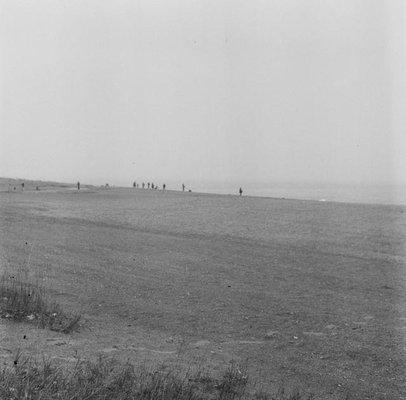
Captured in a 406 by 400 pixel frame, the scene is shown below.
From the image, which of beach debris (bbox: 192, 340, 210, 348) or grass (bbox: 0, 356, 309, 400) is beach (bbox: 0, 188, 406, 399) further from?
grass (bbox: 0, 356, 309, 400)

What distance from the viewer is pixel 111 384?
5.97 m

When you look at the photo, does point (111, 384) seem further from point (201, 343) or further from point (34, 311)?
point (34, 311)

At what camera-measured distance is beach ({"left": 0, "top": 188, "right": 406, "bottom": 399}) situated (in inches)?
311

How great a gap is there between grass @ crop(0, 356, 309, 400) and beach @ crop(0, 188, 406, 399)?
653mm

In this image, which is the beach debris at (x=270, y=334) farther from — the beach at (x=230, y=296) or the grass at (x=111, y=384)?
the grass at (x=111, y=384)

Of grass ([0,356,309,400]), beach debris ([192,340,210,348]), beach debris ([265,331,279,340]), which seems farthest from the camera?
beach debris ([265,331,279,340])

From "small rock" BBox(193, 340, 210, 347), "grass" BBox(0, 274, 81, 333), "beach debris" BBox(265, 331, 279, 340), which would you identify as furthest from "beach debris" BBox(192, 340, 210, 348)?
"grass" BBox(0, 274, 81, 333)

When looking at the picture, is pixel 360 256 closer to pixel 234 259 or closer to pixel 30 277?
pixel 234 259

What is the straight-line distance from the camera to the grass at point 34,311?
8.56m

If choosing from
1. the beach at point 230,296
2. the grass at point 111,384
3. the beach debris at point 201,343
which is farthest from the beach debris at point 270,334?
the grass at point 111,384

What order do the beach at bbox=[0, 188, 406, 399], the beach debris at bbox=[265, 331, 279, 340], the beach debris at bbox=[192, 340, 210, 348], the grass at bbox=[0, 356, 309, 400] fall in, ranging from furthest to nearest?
the beach debris at bbox=[265, 331, 279, 340] < the beach debris at bbox=[192, 340, 210, 348] < the beach at bbox=[0, 188, 406, 399] < the grass at bbox=[0, 356, 309, 400]

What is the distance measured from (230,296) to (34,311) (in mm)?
4715

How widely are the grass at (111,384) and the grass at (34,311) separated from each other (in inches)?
70.9

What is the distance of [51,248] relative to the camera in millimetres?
16344
